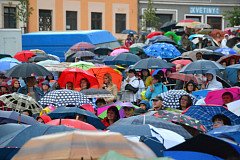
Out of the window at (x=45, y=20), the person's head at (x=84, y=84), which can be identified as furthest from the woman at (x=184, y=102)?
the window at (x=45, y=20)

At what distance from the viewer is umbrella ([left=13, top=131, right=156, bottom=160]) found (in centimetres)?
708

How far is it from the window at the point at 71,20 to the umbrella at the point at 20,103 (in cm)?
3474

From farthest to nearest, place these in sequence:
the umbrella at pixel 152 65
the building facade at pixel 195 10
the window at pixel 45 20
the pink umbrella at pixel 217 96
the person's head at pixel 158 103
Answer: the building facade at pixel 195 10
the window at pixel 45 20
the umbrella at pixel 152 65
the pink umbrella at pixel 217 96
the person's head at pixel 158 103

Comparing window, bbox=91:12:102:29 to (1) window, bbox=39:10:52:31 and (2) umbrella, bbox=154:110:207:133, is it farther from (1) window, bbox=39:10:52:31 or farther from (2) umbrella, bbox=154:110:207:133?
(2) umbrella, bbox=154:110:207:133

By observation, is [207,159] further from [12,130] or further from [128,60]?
[128,60]

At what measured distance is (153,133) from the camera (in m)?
10.3

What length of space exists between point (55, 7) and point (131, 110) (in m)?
34.1

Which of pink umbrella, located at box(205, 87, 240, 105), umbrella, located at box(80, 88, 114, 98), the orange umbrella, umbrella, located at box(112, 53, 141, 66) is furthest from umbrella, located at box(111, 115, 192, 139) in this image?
umbrella, located at box(112, 53, 141, 66)

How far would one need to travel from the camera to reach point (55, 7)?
4828 centimetres

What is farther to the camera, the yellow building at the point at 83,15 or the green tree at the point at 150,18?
the yellow building at the point at 83,15

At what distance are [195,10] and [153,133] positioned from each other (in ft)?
139

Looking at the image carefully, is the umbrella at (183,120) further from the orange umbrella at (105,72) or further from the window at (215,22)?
the window at (215,22)

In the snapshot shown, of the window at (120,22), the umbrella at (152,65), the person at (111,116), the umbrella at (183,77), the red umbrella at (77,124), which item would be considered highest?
the window at (120,22)

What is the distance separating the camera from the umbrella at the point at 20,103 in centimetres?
1413
